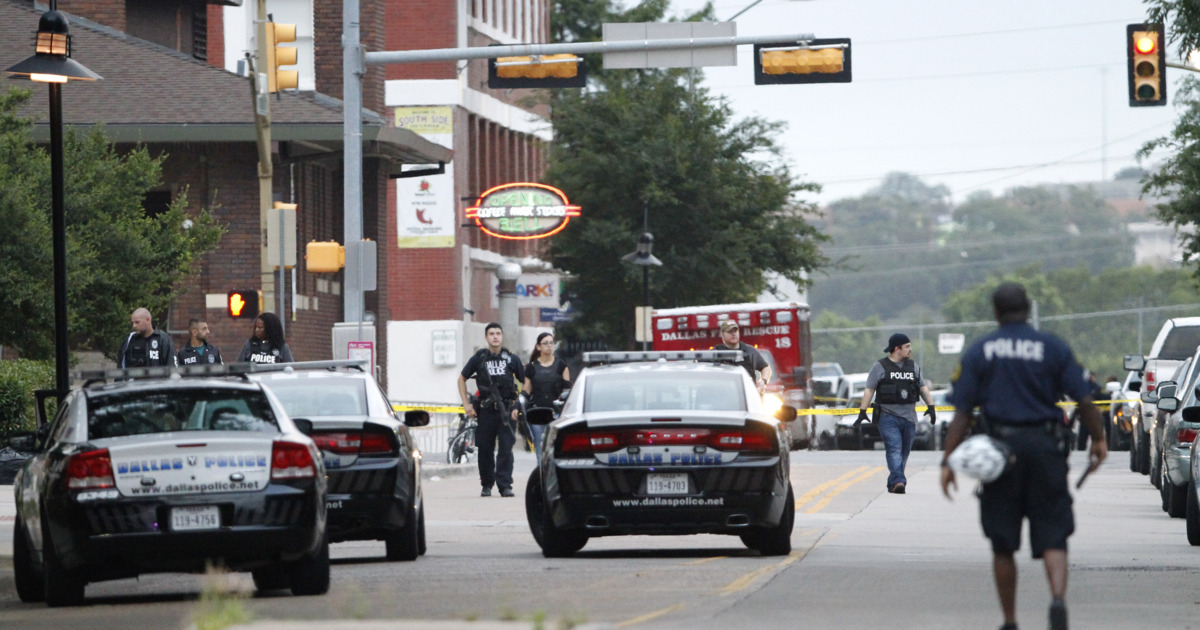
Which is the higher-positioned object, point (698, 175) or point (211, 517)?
point (698, 175)

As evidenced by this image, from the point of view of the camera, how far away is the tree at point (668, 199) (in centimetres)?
5675

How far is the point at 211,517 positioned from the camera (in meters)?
12.4

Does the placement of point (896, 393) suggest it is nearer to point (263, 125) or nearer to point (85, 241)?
point (263, 125)

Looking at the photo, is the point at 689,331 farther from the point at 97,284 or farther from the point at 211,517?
the point at 211,517

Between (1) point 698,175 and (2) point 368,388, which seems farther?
(1) point 698,175

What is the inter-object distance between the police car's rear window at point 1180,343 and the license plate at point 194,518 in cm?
2154

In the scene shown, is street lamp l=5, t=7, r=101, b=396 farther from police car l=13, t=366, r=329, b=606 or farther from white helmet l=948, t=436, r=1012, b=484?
white helmet l=948, t=436, r=1012, b=484

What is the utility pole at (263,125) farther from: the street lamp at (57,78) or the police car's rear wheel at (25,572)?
the police car's rear wheel at (25,572)

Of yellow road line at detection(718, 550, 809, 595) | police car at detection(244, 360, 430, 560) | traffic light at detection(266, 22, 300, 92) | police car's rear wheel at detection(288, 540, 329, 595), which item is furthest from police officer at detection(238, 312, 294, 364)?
police car's rear wheel at detection(288, 540, 329, 595)

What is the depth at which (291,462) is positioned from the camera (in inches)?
499

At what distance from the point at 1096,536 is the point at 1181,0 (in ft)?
14.5

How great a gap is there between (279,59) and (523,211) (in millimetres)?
23567

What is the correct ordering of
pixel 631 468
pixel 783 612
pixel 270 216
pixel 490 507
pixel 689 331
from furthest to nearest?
pixel 689 331, pixel 270 216, pixel 490 507, pixel 631 468, pixel 783 612

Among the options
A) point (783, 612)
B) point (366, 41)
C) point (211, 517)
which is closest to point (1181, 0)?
point (783, 612)
